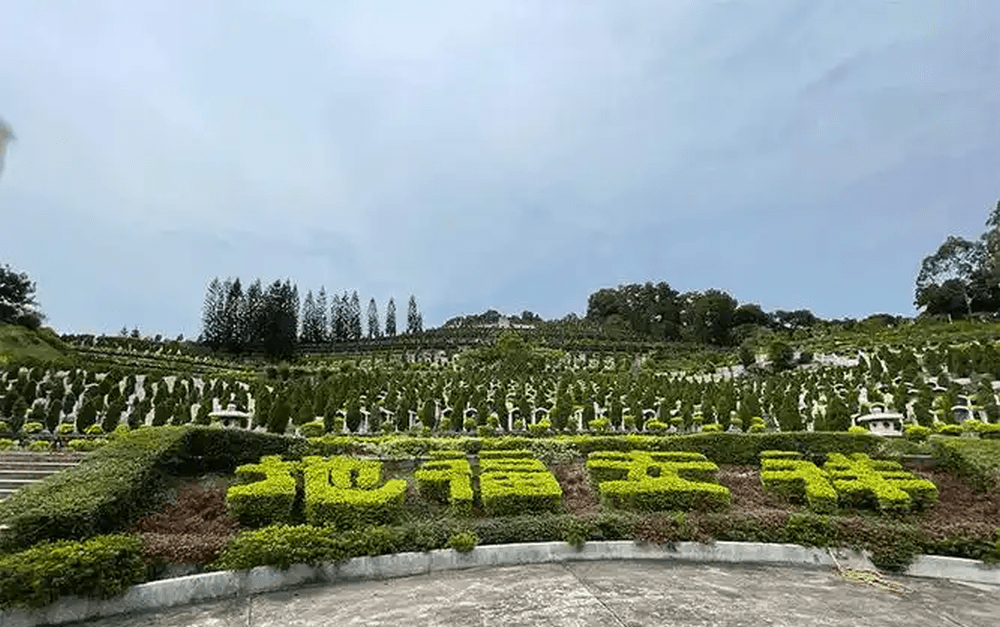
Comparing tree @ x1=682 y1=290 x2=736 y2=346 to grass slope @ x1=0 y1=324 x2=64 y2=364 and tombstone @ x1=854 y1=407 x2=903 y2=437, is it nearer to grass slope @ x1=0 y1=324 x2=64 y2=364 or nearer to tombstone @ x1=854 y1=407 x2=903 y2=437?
tombstone @ x1=854 y1=407 x2=903 y2=437

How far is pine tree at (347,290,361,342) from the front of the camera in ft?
260

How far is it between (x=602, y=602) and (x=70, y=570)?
5594 millimetres

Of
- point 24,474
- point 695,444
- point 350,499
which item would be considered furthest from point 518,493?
point 24,474

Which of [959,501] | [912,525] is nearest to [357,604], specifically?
[912,525]

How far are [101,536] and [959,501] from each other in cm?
1322

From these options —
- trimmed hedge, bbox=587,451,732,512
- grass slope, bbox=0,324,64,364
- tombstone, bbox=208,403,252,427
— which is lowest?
trimmed hedge, bbox=587,451,732,512

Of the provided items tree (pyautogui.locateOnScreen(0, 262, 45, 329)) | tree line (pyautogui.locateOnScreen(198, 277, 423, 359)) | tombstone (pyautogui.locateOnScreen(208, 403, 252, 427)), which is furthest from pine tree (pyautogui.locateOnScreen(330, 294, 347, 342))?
tombstone (pyautogui.locateOnScreen(208, 403, 252, 427))

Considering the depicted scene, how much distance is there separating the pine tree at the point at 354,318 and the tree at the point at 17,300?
3317 centimetres

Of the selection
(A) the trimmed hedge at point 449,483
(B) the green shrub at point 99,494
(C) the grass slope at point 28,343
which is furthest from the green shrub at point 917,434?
(C) the grass slope at point 28,343

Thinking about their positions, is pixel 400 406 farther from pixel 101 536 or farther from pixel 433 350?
pixel 433 350

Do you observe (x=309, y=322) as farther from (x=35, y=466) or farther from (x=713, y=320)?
(x=35, y=466)

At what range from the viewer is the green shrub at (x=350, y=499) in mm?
8898

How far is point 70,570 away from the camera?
655 cm

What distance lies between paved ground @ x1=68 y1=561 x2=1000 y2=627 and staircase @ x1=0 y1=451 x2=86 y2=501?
668cm
